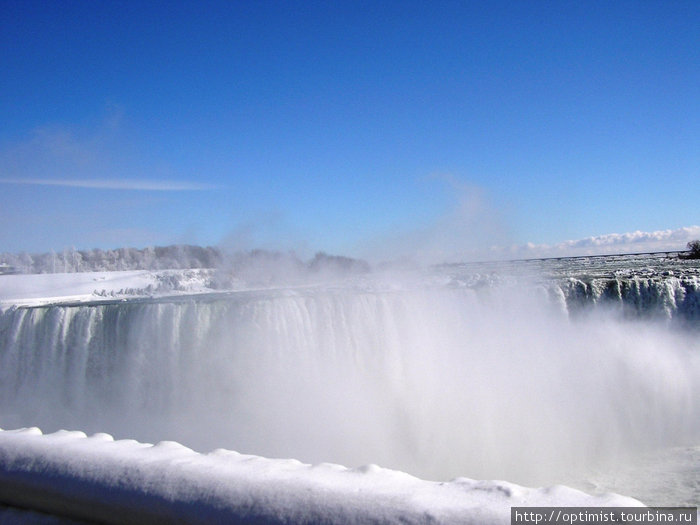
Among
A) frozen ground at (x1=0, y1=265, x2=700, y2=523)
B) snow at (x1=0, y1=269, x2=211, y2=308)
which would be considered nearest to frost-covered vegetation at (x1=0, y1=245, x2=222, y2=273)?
snow at (x1=0, y1=269, x2=211, y2=308)

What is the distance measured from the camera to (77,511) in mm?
1287

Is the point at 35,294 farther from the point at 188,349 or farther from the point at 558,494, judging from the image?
the point at 558,494

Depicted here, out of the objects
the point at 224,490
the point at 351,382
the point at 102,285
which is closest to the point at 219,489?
the point at 224,490

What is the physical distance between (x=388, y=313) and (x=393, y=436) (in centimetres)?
307

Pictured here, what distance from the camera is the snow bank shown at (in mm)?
1089

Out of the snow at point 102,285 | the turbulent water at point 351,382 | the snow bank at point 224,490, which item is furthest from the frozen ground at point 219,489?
the snow at point 102,285

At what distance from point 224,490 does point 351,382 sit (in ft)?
35.5

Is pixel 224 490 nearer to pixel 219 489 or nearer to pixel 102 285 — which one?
pixel 219 489

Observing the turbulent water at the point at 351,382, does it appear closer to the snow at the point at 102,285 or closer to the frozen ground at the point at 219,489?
the frozen ground at the point at 219,489

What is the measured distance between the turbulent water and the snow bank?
8842 millimetres

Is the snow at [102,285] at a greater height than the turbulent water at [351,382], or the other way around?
the snow at [102,285]

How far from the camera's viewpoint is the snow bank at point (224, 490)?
109cm

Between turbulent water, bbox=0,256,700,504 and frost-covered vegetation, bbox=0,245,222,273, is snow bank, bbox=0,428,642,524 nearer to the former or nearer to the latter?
turbulent water, bbox=0,256,700,504

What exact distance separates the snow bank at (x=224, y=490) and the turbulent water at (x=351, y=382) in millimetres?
8842
